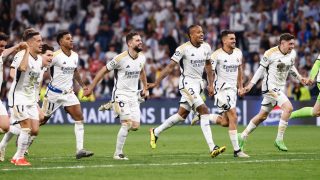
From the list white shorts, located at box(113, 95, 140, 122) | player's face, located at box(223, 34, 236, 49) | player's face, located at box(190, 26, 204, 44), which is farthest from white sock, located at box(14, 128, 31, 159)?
player's face, located at box(223, 34, 236, 49)

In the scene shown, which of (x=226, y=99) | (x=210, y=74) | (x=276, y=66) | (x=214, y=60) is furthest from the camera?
(x=276, y=66)

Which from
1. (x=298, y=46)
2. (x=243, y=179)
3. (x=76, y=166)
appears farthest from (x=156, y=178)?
(x=298, y=46)

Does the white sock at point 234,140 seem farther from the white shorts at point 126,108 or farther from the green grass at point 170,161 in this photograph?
the white shorts at point 126,108

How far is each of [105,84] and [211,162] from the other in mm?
20162

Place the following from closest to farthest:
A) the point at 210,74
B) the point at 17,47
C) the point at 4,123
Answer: the point at 17,47
the point at 4,123
the point at 210,74

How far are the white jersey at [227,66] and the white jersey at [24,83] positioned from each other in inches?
171

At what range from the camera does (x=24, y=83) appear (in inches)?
666

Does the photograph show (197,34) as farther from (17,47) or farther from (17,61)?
(17,47)

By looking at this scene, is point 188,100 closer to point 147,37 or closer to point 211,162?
point 211,162

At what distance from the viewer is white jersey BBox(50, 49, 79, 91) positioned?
19078mm

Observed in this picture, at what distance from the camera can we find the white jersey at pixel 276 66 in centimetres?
2061

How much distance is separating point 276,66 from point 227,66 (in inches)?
61.0

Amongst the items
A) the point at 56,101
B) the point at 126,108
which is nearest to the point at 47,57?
the point at 56,101

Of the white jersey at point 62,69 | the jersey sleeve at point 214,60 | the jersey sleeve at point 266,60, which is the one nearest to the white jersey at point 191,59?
the jersey sleeve at point 214,60
